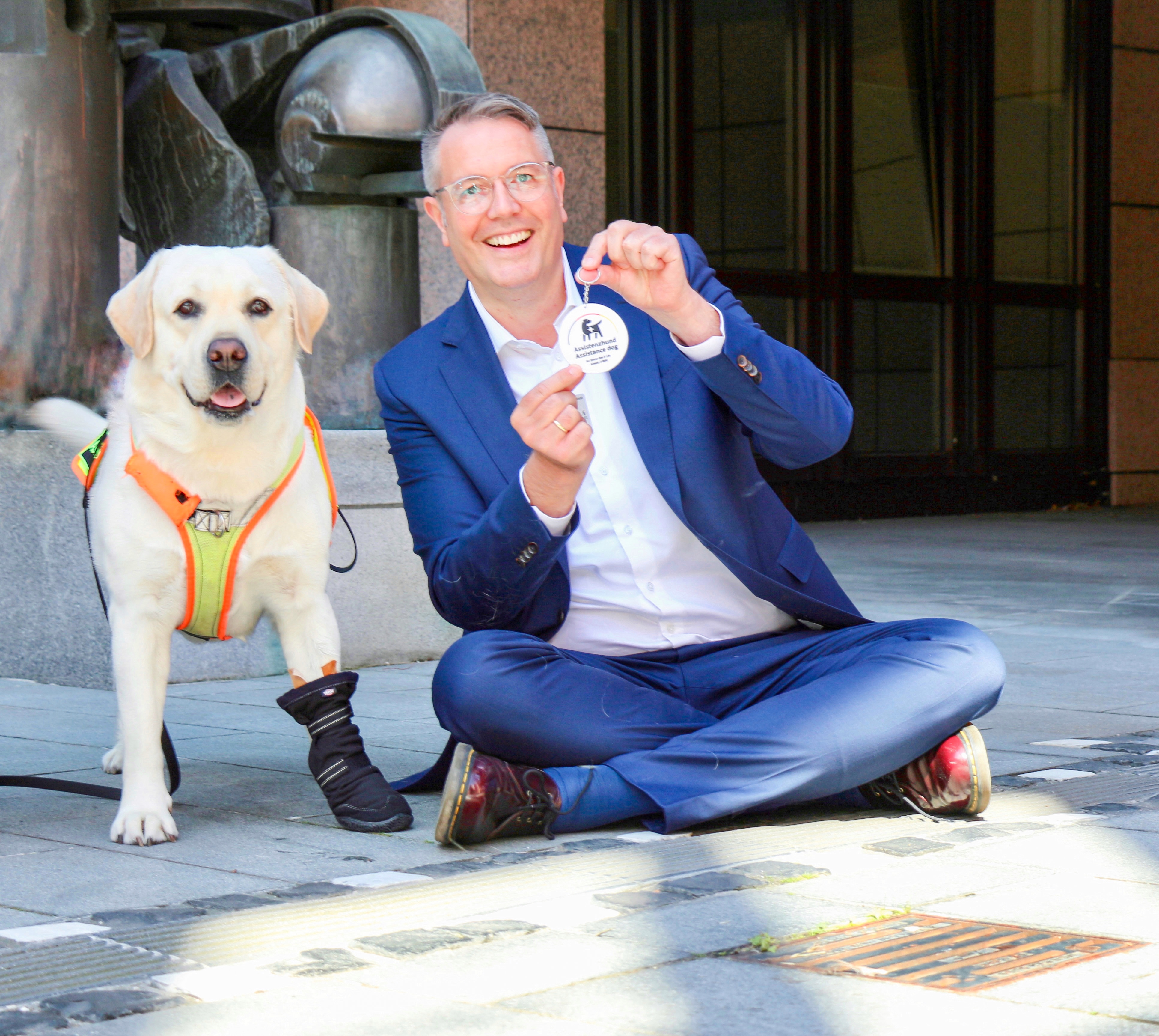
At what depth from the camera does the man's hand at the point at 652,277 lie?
3.07 meters

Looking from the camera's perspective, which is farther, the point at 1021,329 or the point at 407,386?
the point at 1021,329

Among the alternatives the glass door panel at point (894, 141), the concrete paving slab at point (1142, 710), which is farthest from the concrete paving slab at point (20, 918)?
the glass door panel at point (894, 141)

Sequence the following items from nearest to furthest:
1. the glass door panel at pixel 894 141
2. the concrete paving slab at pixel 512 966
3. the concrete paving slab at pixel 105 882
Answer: the concrete paving slab at pixel 512 966
the concrete paving slab at pixel 105 882
the glass door panel at pixel 894 141

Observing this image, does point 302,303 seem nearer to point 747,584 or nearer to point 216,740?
point 747,584

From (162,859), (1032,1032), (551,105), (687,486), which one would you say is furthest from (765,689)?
(551,105)

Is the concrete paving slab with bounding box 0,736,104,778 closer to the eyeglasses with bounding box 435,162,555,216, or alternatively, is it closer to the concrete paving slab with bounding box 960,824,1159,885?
the eyeglasses with bounding box 435,162,555,216

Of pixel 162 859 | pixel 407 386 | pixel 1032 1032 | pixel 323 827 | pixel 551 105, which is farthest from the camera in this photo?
pixel 551 105

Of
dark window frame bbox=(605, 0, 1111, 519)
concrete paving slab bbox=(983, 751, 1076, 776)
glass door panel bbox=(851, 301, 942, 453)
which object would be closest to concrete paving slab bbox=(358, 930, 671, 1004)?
concrete paving slab bbox=(983, 751, 1076, 776)

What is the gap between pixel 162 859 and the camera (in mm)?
3096

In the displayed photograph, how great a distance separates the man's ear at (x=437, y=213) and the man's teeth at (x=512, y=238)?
14 cm

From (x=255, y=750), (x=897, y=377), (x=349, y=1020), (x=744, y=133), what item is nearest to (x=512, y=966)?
(x=349, y=1020)

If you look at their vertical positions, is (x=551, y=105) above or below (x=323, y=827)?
above

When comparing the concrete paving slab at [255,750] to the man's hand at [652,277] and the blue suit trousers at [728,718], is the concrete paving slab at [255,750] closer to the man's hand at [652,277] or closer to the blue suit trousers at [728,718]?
the blue suit trousers at [728,718]

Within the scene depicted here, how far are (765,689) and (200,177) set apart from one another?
348cm
